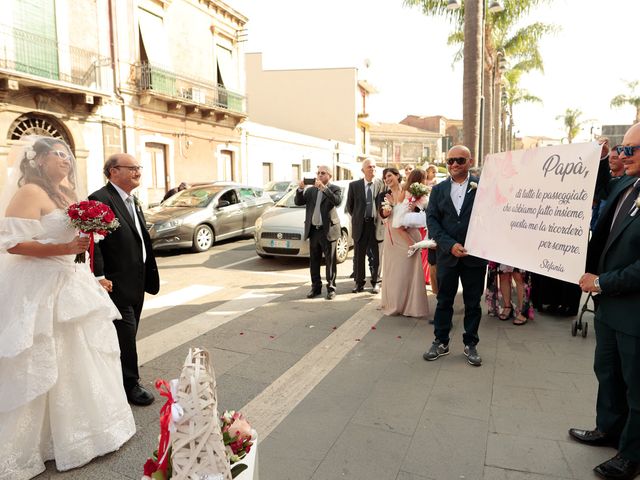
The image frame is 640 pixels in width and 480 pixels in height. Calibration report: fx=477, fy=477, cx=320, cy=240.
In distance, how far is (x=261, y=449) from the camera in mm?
3053

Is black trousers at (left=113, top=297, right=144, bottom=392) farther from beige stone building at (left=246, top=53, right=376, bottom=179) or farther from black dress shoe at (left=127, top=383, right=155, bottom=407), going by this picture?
beige stone building at (left=246, top=53, right=376, bottom=179)

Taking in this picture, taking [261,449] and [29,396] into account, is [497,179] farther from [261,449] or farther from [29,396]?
[29,396]

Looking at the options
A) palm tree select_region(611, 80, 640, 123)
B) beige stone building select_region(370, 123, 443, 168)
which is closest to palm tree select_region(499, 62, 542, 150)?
palm tree select_region(611, 80, 640, 123)

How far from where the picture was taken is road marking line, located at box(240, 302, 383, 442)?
137 inches

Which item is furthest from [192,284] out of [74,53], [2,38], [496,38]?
[496,38]

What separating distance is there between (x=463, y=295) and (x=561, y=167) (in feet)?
4.78

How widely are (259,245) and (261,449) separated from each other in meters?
6.97

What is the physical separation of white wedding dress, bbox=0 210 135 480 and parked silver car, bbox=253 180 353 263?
6477 millimetres

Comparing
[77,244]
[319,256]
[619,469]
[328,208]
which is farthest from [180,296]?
[619,469]

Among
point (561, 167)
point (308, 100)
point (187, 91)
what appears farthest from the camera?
point (308, 100)

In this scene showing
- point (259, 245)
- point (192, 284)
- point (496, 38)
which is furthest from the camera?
point (496, 38)

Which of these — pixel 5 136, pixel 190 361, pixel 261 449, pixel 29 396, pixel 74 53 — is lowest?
pixel 261 449

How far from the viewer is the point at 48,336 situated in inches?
109

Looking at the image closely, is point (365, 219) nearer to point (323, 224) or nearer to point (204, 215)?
point (323, 224)
